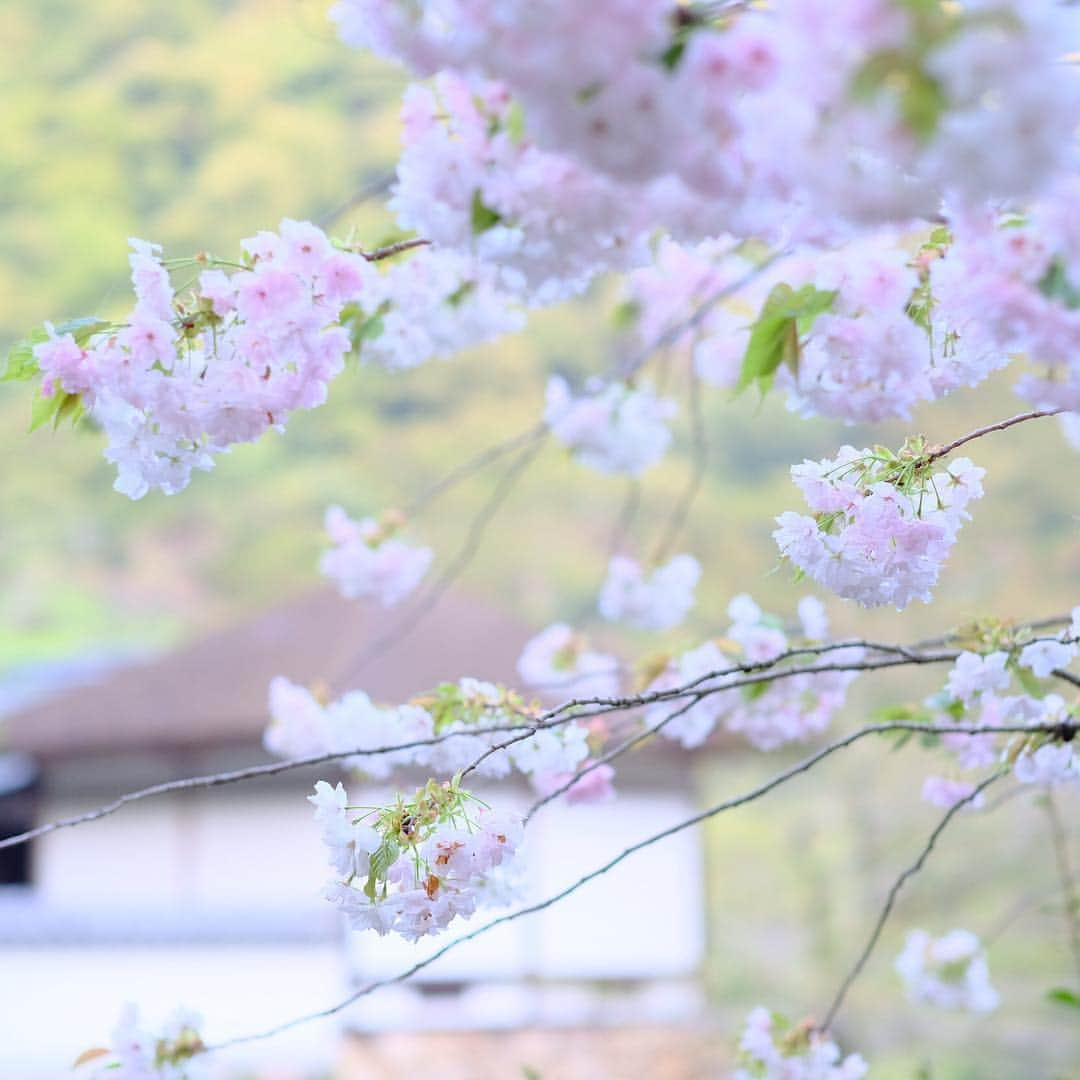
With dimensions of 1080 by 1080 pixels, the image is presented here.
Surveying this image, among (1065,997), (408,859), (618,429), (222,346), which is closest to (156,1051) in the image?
(408,859)

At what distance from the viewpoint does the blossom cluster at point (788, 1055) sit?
1.66m

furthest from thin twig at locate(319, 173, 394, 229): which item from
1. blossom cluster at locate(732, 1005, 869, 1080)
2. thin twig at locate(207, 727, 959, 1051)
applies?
blossom cluster at locate(732, 1005, 869, 1080)

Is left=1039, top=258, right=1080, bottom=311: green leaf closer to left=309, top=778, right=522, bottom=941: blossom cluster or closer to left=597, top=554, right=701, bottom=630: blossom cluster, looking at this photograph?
left=309, top=778, right=522, bottom=941: blossom cluster

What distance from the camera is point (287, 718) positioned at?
1.91 metres

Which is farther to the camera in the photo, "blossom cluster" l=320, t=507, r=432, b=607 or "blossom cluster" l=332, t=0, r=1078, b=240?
"blossom cluster" l=320, t=507, r=432, b=607

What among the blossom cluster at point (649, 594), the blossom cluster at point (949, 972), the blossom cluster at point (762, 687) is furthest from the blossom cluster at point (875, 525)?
the blossom cluster at point (949, 972)

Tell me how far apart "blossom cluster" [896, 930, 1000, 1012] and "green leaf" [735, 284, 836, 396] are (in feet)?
4.81

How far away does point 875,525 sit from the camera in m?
1.12

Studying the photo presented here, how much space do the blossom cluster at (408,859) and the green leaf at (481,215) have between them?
0.42 metres

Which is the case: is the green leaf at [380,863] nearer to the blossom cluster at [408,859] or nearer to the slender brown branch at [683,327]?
the blossom cluster at [408,859]

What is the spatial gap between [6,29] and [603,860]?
1129 cm

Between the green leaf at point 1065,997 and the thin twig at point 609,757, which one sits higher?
the thin twig at point 609,757

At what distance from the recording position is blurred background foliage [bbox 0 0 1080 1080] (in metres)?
7.75

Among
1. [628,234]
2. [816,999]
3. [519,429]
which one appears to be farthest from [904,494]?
[519,429]
